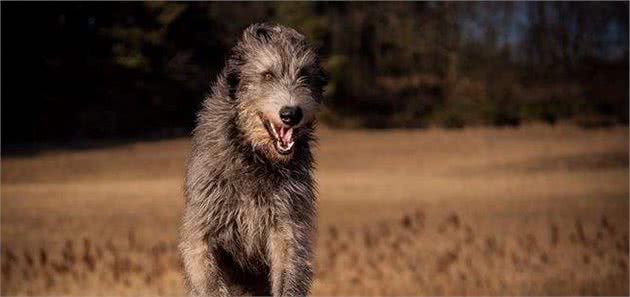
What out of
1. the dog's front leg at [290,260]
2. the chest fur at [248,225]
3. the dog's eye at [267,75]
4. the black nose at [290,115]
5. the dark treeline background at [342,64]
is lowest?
the dark treeline background at [342,64]

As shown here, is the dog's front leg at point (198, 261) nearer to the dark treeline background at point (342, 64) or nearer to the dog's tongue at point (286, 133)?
the dog's tongue at point (286, 133)

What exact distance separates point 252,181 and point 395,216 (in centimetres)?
2130

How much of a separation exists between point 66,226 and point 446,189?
50.2 ft

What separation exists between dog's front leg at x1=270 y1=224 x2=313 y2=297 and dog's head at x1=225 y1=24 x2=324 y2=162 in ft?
1.57

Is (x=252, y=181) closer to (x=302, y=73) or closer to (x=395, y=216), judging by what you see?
(x=302, y=73)

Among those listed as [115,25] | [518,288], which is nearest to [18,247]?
[518,288]

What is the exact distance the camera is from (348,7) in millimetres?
61250

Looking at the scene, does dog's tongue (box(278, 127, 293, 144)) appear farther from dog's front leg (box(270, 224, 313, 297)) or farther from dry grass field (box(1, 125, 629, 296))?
dry grass field (box(1, 125, 629, 296))

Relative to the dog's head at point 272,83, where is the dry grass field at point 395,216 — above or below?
below

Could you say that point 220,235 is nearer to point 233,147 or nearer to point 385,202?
point 233,147

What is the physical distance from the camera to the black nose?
386 centimetres

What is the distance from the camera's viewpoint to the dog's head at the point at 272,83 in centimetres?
399

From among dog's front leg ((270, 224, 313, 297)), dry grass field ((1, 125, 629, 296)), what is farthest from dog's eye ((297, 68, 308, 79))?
dry grass field ((1, 125, 629, 296))

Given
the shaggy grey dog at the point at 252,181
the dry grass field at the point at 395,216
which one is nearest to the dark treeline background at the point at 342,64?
the dry grass field at the point at 395,216
